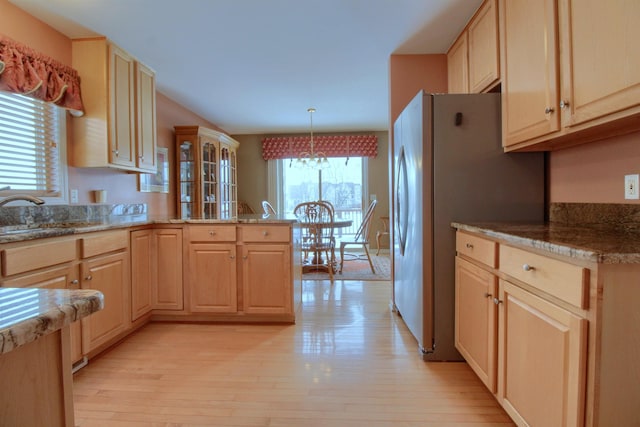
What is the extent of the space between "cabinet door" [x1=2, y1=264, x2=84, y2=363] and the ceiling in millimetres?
1684

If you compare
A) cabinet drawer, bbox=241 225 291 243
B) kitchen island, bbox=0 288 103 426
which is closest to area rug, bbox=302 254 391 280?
cabinet drawer, bbox=241 225 291 243

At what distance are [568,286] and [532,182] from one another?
1.08 meters

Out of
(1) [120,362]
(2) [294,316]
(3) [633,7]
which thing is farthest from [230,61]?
(3) [633,7]

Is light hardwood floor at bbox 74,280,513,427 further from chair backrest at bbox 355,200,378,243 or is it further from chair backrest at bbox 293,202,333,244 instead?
chair backrest at bbox 355,200,378,243

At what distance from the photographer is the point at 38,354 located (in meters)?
0.52

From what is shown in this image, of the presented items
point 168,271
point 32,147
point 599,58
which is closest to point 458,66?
point 599,58

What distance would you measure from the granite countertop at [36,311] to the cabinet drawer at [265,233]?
194cm

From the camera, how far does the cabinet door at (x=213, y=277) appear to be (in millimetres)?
2570

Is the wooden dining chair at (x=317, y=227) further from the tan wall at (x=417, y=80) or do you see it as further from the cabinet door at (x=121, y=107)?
the cabinet door at (x=121, y=107)

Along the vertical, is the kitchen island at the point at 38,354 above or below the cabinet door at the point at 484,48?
below

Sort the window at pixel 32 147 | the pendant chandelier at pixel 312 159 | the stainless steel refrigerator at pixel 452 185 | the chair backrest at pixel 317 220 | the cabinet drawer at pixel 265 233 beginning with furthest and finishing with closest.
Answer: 1. the pendant chandelier at pixel 312 159
2. the chair backrest at pixel 317 220
3. the cabinet drawer at pixel 265 233
4. the window at pixel 32 147
5. the stainless steel refrigerator at pixel 452 185

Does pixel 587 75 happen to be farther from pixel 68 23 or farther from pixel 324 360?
pixel 68 23

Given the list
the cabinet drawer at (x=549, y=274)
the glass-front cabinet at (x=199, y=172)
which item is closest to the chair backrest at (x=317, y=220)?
the glass-front cabinet at (x=199, y=172)

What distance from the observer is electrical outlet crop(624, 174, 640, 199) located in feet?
4.48
